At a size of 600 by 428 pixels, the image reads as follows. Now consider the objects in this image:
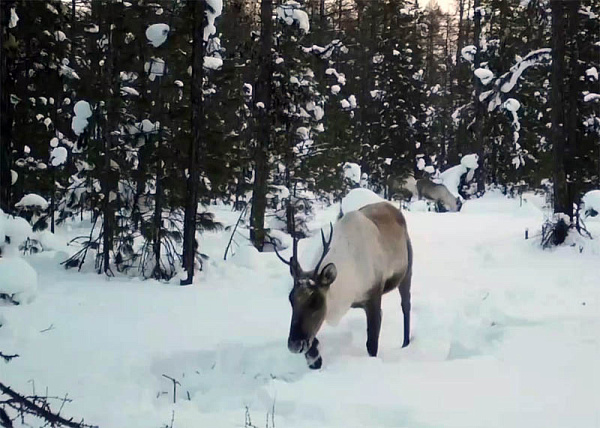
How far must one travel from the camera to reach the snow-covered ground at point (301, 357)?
4.89 metres

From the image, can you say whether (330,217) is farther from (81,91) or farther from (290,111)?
(81,91)

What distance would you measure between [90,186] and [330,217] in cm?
903

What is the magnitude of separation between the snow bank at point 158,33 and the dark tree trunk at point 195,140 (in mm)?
448

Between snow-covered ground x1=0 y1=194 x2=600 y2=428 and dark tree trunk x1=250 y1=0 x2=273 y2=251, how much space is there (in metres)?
1.54

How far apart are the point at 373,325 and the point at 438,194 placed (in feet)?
73.2

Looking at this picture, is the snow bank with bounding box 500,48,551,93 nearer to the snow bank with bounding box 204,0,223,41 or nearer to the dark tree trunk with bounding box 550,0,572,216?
the dark tree trunk with bounding box 550,0,572,216

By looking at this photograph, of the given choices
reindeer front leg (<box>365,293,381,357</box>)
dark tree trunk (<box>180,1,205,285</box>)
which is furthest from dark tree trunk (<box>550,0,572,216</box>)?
reindeer front leg (<box>365,293,381,357</box>)

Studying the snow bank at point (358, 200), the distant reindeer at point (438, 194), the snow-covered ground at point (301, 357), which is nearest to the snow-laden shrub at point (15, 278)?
the snow-covered ground at point (301, 357)

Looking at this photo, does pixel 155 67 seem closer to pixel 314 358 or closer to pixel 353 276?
pixel 353 276

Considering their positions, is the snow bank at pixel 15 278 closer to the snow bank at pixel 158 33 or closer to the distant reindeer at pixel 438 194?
the snow bank at pixel 158 33

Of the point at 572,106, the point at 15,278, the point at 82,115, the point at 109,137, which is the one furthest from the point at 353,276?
the point at 572,106

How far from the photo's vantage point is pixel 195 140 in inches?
404

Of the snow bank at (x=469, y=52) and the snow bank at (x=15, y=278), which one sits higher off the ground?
the snow bank at (x=469, y=52)

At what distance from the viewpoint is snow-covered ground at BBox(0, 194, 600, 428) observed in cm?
489
